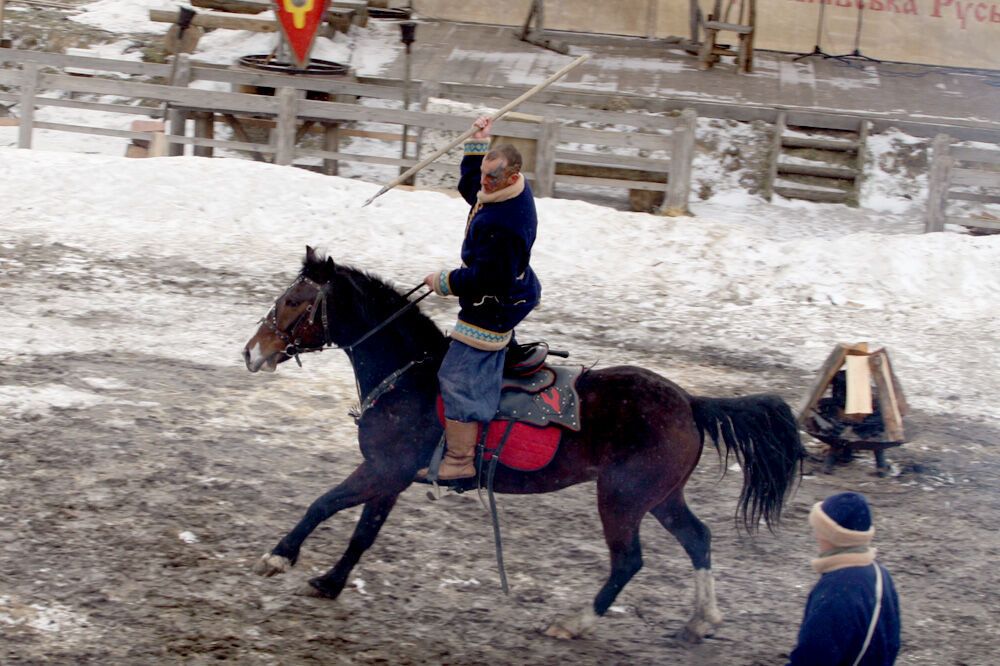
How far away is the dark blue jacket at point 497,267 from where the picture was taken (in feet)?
18.3

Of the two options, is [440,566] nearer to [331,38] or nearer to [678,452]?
[678,452]

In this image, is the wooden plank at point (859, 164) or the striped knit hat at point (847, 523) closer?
the striped knit hat at point (847, 523)

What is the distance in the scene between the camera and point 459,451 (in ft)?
19.2

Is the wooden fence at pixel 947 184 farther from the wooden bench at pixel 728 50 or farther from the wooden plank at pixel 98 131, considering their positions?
the wooden plank at pixel 98 131

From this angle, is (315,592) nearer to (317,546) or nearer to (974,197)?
(317,546)

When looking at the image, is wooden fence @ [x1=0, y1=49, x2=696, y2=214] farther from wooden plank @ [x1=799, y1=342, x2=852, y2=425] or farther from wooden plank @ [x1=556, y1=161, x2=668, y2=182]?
wooden plank @ [x1=799, y1=342, x2=852, y2=425]

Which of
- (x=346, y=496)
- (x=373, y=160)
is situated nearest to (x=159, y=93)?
(x=373, y=160)

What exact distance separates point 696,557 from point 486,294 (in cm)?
176

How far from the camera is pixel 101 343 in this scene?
10.1 meters

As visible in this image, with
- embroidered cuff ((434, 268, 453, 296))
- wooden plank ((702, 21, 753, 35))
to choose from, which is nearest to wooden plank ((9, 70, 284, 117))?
wooden plank ((702, 21, 753, 35))

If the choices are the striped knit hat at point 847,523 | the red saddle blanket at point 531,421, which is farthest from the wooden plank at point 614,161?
the striped knit hat at point 847,523

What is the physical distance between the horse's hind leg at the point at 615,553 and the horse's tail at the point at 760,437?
0.54 m

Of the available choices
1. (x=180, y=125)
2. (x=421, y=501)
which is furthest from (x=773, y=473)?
(x=180, y=125)

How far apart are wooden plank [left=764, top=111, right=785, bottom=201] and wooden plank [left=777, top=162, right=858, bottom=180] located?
0.48ft
